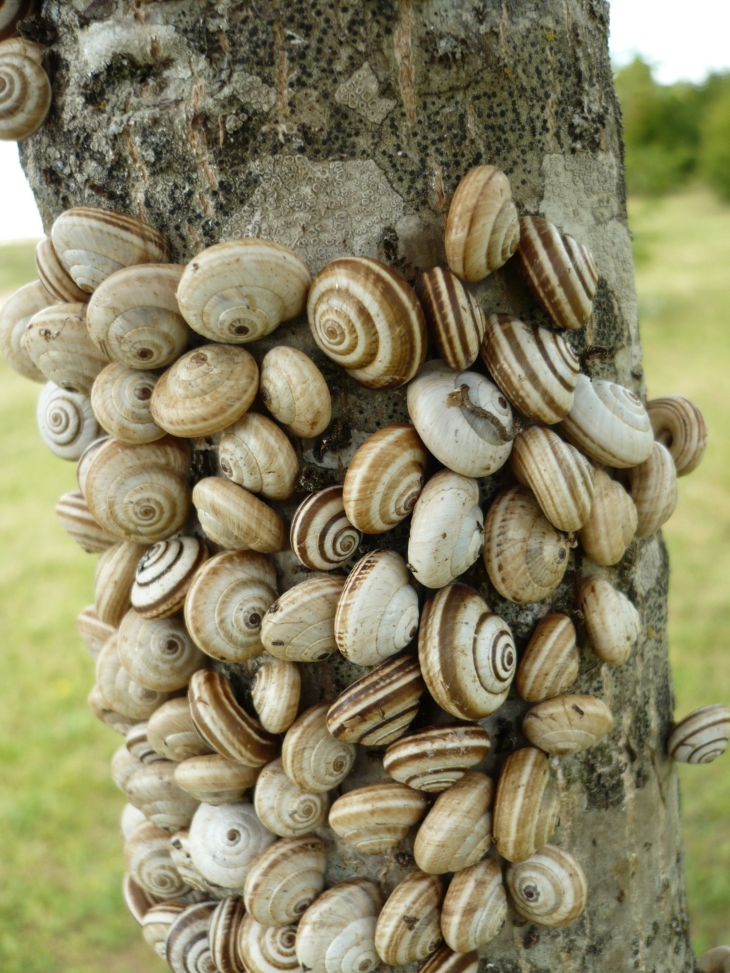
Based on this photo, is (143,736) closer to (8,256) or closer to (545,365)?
(545,365)

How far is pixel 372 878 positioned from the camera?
1223 millimetres

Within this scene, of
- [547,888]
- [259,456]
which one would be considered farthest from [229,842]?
[259,456]

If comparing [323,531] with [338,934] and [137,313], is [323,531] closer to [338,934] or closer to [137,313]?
[137,313]

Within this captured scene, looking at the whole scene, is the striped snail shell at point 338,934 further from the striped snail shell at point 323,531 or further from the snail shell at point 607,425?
the snail shell at point 607,425

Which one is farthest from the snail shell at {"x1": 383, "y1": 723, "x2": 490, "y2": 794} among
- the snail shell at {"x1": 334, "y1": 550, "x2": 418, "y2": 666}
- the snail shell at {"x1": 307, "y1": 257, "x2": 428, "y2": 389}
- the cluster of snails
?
the snail shell at {"x1": 307, "y1": 257, "x2": 428, "y2": 389}

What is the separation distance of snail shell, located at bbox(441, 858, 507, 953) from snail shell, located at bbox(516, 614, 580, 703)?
0.26 metres

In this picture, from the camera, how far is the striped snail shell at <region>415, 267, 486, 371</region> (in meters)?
1.00

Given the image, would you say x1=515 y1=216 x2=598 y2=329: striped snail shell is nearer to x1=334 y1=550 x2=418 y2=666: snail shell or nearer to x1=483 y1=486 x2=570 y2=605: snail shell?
x1=483 y1=486 x2=570 y2=605: snail shell

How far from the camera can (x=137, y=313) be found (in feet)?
3.46

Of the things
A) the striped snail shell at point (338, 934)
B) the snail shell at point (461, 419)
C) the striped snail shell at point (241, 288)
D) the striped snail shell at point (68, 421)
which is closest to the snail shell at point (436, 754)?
the striped snail shell at point (338, 934)

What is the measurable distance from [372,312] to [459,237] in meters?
0.14

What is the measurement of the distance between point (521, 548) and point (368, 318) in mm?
373

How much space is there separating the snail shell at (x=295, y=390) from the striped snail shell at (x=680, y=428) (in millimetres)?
657

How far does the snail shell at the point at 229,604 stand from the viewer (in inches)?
44.4
